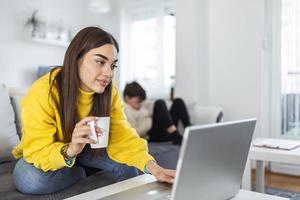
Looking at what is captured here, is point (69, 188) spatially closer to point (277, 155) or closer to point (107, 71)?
point (107, 71)

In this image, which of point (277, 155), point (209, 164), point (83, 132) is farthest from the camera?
point (277, 155)

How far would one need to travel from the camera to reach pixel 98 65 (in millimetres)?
974

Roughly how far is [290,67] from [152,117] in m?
1.31

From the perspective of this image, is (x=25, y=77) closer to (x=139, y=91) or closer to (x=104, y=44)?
Result: (x=139, y=91)

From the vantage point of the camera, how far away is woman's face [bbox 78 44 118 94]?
0.97 meters

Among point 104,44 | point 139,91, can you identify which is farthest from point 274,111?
point 104,44

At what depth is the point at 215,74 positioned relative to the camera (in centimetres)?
307

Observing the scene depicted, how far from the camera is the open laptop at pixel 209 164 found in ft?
1.81

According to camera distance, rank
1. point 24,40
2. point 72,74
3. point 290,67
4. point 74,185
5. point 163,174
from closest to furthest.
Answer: point 163,174, point 72,74, point 74,185, point 290,67, point 24,40

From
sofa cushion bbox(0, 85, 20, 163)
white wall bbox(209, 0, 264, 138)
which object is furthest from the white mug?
white wall bbox(209, 0, 264, 138)

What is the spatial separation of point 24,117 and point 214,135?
0.67 m

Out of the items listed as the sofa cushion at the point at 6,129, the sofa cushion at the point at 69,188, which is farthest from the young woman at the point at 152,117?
the sofa cushion at the point at 69,188

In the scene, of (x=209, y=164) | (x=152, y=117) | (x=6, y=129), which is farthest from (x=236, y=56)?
(x=209, y=164)

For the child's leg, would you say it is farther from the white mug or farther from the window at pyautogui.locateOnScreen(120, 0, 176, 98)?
the white mug
